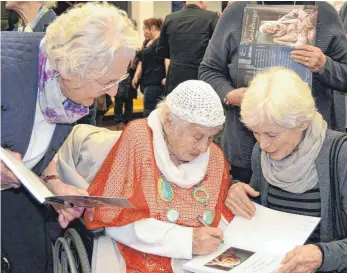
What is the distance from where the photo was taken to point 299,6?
2422 millimetres

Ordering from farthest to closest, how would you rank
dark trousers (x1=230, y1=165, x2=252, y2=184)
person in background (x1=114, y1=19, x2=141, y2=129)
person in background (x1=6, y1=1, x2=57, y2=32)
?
person in background (x1=114, y1=19, x2=141, y2=129) < person in background (x1=6, y1=1, x2=57, y2=32) < dark trousers (x1=230, y1=165, x2=252, y2=184)

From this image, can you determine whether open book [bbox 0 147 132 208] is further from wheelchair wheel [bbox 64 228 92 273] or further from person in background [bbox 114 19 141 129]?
person in background [bbox 114 19 141 129]

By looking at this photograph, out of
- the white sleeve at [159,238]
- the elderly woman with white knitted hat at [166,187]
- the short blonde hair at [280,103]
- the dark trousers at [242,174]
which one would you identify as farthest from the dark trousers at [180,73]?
the white sleeve at [159,238]

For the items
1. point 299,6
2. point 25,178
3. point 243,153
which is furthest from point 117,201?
point 299,6

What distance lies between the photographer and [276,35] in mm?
2449

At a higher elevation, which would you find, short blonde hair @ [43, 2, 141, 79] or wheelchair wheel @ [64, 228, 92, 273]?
short blonde hair @ [43, 2, 141, 79]

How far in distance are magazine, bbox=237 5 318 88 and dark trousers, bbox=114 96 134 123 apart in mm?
5271

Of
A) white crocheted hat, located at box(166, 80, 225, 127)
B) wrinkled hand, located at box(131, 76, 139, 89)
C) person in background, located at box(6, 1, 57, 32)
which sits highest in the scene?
person in background, located at box(6, 1, 57, 32)

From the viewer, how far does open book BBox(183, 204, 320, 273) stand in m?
1.82

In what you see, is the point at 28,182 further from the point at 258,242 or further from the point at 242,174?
the point at 242,174

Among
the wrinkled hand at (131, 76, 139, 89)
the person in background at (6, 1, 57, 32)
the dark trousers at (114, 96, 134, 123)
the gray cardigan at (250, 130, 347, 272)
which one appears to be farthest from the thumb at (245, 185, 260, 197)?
the dark trousers at (114, 96, 134, 123)

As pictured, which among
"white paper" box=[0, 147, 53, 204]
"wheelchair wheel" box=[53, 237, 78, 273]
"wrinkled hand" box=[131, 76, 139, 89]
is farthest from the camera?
"wrinkled hand" box=[131, 76, 139, 89]

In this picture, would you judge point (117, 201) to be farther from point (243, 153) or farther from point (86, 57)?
point (243, 153)

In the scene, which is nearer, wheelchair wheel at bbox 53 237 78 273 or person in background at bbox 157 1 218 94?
wheelchair wheel at bbox 53 237 78 273
